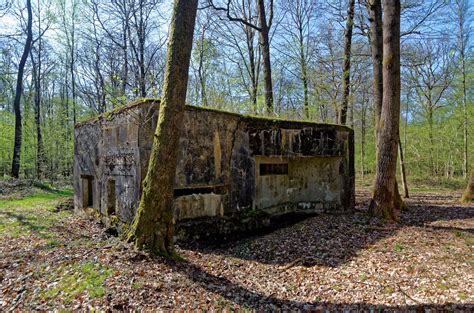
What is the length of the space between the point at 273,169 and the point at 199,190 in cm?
210

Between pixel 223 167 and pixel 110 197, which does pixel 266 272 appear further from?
pixel 110 197

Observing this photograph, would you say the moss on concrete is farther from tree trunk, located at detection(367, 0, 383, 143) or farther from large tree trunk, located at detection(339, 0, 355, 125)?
large tree trunk, located at detection(339, 0, 355, 125)

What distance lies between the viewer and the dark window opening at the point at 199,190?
208 inches

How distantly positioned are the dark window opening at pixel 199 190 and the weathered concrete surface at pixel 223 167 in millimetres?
19

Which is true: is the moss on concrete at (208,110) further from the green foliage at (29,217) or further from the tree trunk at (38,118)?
the tree trunk at (38,118)

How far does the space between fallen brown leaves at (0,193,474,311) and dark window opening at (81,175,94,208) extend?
7.30 feet

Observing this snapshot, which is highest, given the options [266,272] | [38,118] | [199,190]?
[38,118]

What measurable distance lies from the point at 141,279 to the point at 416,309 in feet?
9.50

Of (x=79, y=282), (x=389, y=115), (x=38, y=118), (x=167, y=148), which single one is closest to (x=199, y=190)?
(x=167, y=148)

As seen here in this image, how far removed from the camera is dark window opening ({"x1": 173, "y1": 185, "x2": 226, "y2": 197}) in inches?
208

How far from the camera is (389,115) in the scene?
5965 mm

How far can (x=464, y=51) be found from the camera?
14102 millimetres

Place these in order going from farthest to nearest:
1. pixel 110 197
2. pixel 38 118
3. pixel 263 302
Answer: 1. pixel 38 118
2. pixel 110 197
3. pixel 263 302

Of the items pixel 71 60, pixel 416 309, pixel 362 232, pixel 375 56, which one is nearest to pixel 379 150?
pixel 362 232
